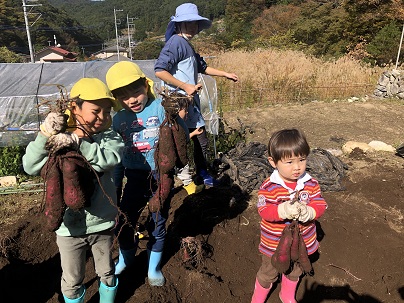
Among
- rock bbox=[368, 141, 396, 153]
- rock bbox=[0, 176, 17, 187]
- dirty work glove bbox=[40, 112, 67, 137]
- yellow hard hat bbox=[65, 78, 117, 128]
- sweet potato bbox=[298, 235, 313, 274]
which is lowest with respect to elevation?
rock bbox=[368, 141, 396, 153]

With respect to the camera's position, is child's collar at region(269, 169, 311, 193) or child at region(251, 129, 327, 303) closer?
child at region(251, 129, 327, 303)

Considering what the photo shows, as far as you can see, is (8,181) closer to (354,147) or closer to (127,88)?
(127,88)

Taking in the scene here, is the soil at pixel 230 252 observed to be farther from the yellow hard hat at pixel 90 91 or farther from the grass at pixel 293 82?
the grass at pixel 293 82

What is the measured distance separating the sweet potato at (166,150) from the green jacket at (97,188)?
0.22 meters

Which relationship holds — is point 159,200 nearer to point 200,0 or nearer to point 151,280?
point 151,280

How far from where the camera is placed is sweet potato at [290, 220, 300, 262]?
168 cm

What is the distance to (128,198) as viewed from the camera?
2100 millimetres

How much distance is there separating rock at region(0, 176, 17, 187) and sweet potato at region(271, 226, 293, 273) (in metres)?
3.65

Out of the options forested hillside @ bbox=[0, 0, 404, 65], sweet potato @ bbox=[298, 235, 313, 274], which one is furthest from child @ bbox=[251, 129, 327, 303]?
forested hillside @ bbox=[0, 0, 404, 65]

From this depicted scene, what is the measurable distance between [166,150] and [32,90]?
12.6 ft

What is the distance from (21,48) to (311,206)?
6317cm

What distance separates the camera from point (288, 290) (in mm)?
2174

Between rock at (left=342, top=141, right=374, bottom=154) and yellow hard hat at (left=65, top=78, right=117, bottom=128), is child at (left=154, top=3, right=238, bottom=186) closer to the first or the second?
yellow hard hat at (left=65, top=78, right=117, bottom=128)

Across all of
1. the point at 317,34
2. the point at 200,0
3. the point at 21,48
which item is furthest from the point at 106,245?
the point at 200,0
